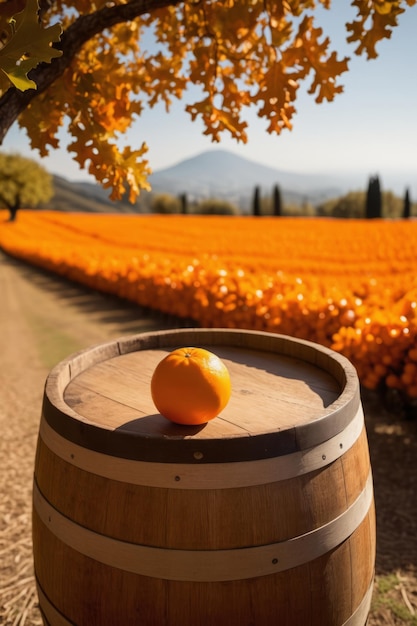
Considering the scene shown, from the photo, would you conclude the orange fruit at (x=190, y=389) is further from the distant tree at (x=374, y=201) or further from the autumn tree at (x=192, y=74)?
the distant tree at (x=374, y=201)

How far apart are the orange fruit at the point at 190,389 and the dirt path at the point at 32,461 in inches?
65.4

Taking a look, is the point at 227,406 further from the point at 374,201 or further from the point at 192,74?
the point at 374,201

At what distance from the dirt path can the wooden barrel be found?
1.18 meters

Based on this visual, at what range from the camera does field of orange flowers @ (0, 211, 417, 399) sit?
456cm

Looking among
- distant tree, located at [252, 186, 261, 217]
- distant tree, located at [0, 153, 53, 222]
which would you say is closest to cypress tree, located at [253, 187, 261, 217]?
distant tree, located at [252, 186, 261, 217]

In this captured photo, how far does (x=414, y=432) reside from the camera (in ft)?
15.2

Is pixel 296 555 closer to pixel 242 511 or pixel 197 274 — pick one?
pixel 242 511

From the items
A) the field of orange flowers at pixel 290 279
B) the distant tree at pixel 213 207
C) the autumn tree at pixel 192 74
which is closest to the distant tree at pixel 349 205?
the distant tree at pixel 213 207

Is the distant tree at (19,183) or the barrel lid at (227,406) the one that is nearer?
the barrel lid at (227,406)

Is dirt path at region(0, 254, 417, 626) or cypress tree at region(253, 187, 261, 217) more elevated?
cypress tree at region(253, 187, 261, 217)

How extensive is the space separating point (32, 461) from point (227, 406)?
2.95 meters

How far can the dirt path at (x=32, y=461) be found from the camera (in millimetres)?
2738

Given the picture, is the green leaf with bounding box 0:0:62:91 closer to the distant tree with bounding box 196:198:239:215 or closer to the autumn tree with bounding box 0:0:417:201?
the autumn tree with bounding box 0:0:417:201

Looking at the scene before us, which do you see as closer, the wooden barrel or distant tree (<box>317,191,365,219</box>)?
the wooden barrel
